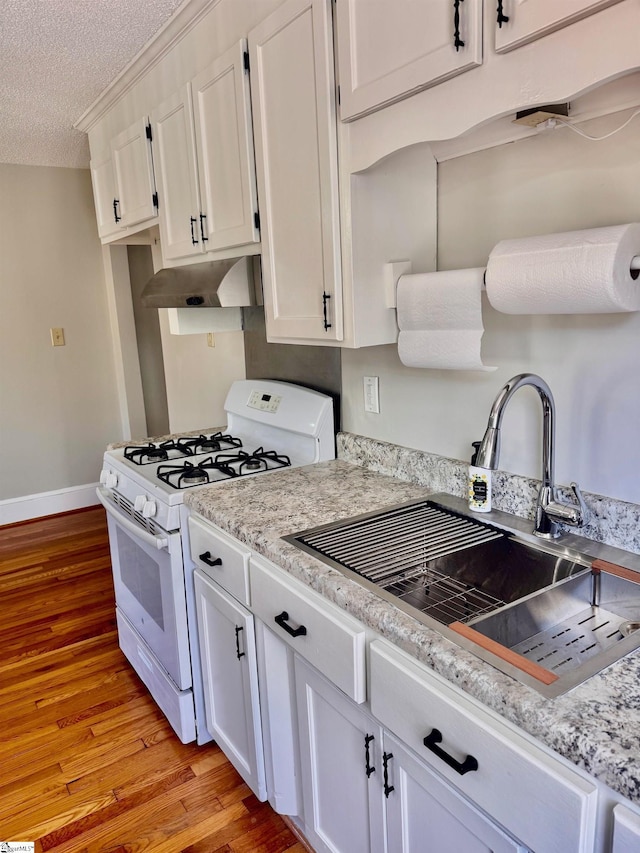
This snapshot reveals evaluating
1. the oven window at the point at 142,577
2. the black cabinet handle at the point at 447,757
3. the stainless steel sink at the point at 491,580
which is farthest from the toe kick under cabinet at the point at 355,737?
the oven window at the point at 142,577

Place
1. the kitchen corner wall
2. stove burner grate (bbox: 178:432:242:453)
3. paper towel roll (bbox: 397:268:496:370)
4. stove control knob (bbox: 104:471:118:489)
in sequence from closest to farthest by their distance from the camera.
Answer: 1. the kitchen corner wall
2. paper towel roll (bbox: 397:268:496:370)
3. stove control knob (bbox: 104:471:118:489)
4. stove burner grate (bbox: 178:432:242:453)

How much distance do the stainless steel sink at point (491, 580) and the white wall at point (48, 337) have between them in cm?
327

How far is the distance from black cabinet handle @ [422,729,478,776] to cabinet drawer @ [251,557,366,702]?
8.0 inches

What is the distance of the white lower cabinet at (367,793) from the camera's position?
3.21ft

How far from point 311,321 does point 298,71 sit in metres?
0.62

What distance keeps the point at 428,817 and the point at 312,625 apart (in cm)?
39

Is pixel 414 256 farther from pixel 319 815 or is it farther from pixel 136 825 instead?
pixel 136 825

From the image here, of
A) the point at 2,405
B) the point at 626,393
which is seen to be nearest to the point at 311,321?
the point at 626,393

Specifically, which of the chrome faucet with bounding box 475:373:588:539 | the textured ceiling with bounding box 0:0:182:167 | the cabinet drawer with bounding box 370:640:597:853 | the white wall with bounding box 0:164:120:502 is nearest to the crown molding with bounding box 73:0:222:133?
the textured ceiling with bounding box 0:0:182:167

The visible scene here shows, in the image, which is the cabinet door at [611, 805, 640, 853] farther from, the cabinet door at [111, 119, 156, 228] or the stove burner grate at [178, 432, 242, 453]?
the cabinet door at [111, 119, 156, 228]

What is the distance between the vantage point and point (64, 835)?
1685mm

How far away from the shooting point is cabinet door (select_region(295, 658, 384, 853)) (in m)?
1.18

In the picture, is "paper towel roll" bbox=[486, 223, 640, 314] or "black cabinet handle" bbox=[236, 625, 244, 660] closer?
"paper towel roll" bbox=[486, 223, 640, 314]

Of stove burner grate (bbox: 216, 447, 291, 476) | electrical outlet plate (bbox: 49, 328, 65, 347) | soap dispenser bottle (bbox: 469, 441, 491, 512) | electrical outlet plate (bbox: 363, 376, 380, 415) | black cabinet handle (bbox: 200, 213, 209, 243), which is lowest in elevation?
stove burner grate (bbox: 216, 447, 291, 476)
